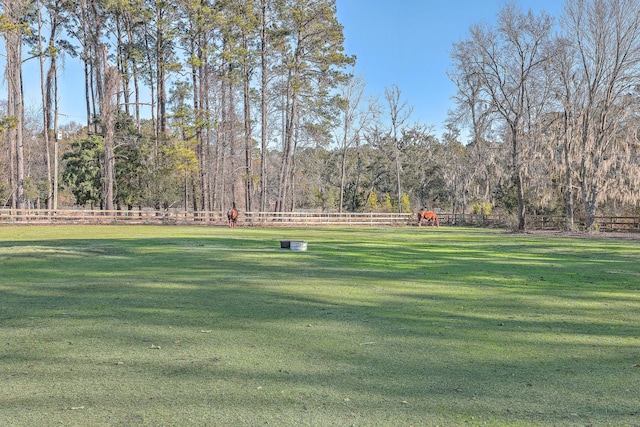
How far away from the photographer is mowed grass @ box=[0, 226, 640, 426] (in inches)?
122

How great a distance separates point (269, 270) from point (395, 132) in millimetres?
42878

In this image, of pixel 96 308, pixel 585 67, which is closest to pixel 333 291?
pixel 96 308

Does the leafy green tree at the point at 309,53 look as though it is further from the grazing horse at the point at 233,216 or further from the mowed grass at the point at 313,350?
the mowed grass at the point at 313,350

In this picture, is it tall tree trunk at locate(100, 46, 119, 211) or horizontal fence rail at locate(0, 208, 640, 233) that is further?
tall tree trunk at locate(100, 46, 119, 211)

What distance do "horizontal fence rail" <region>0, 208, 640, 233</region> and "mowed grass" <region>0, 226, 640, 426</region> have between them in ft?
78.3

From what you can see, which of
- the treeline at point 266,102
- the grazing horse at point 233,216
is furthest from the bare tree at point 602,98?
the grazing horse at point 233,216

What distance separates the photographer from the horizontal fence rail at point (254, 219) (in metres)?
30.7

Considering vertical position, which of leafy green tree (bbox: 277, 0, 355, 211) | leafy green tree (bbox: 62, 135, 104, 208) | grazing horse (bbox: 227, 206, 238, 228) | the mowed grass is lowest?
the mowed grass

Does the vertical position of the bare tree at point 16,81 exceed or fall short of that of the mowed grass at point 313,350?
it exceeds it

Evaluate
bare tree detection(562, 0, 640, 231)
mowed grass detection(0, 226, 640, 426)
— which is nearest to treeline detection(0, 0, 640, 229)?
bare tree detection(562, 0, 640, 231)

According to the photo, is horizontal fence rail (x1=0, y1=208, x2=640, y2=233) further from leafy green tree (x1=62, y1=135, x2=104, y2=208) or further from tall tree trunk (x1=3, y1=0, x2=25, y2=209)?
leafy green tree (x1=62, y1=135, x2=104, y2=208)

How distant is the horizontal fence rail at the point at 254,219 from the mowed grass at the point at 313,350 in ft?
78.3

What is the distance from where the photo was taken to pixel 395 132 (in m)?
50.8

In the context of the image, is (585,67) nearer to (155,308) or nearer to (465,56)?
(465,56)
